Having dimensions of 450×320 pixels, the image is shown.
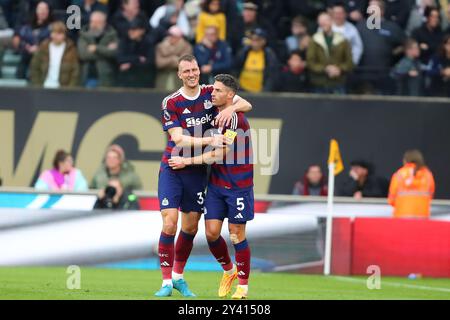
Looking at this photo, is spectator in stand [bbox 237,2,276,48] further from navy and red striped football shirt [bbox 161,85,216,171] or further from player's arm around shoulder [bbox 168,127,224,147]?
player's arm around shoulder [bbox 168,127,224,147]

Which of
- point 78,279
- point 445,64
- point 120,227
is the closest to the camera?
point 78,279

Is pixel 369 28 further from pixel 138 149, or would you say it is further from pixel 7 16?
pixel 7 16

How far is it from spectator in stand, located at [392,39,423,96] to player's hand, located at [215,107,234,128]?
889 centimetres

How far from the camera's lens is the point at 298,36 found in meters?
22.8

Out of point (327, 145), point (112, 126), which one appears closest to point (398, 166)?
point (327, 145)

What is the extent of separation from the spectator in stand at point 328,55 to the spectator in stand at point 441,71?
1.41 m

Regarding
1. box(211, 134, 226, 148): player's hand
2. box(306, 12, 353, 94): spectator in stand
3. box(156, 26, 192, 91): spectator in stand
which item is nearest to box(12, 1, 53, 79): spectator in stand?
box(156, 26, 192, 91): spectator in stand

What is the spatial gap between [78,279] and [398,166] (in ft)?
27.2

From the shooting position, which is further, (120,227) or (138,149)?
(138,149)

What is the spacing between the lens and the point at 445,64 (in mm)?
22219

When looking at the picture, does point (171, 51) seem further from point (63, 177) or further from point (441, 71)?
point (441, 71)

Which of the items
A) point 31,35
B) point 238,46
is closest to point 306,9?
point 238,46

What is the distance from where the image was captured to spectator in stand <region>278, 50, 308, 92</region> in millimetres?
22125

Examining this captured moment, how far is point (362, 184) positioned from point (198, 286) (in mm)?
6602
